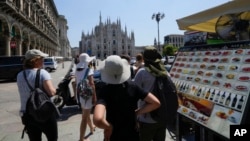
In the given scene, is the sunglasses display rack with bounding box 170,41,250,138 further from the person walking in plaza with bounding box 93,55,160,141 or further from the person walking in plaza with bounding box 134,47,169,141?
the person walking in plaza with bounding box 93,55,160,141

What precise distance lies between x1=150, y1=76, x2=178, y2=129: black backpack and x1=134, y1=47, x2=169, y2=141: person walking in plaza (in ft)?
0.21

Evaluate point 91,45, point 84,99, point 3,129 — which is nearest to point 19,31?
point 3,129

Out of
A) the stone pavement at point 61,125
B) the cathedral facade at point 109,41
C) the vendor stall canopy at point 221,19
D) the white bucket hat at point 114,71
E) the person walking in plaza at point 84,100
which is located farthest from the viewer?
the cathedral facade at point 109,41

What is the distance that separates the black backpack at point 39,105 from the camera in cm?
327

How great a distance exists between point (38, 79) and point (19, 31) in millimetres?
31919

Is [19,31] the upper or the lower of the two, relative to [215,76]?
upper

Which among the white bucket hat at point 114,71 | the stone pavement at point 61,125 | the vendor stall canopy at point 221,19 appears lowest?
the stone pavement at point 61,125

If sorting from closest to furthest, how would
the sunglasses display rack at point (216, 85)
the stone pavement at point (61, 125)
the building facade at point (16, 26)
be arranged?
the sunglasses display rack at point (216, 85) < the stone pavement at point (61, 125) < the building facade at point (16, 26)

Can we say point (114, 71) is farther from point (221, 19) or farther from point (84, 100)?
point (221, 19)

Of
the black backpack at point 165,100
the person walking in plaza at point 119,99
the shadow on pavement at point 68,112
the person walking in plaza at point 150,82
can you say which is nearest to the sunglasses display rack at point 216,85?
the black backpack at point 165,100

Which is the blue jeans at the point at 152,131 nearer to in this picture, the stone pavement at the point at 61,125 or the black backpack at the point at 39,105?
the black backpack at the point at 39,105

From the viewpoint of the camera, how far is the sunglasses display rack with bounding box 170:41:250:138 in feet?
10.0

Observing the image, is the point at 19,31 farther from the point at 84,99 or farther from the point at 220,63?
→ the point at 220,63

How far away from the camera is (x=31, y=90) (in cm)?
337
